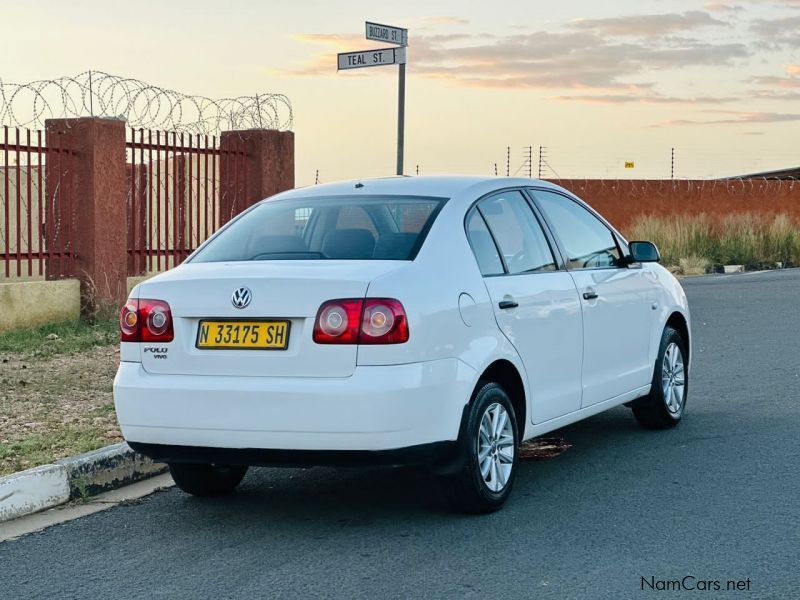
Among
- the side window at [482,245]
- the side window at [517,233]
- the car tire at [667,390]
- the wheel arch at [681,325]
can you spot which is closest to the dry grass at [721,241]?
the wheel arch at [681,325]

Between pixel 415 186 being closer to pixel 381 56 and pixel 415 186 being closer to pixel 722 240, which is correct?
pixel 381 56

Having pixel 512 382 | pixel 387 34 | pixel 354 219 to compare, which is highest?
pixel 387 34

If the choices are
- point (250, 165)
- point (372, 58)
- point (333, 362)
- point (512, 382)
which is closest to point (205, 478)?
point (333, 362)

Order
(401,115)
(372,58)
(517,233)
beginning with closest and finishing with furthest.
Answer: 1. (517,233)
2. (372,58)
3. (401,115)

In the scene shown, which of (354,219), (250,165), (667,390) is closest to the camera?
(354,219)

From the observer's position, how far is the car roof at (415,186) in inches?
259

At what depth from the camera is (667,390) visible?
8.41 metres

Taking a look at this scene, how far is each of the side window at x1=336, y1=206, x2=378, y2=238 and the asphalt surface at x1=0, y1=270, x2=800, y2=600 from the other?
1417 mm

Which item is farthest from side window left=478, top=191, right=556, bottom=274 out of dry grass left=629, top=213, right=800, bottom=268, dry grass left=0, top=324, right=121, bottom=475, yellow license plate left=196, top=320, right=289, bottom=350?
dry grass left=629, top=213, right=800, bottom=268

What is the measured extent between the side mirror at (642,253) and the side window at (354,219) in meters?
2.16

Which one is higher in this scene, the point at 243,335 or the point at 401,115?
the point at 401,115

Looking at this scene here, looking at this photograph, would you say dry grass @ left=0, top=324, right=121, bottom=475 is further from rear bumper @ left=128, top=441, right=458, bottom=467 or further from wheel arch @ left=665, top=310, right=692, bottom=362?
wheel arch @ left=665, top=310, right=692, bottom=362

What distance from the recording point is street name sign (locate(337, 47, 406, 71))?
15172 millimetres

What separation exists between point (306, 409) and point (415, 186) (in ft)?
5.59
